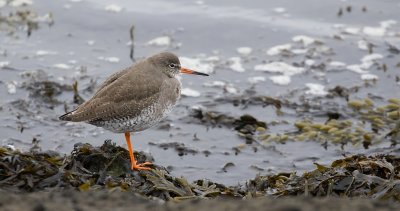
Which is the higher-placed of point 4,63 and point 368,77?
point 4,63

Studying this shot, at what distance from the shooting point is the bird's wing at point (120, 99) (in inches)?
217

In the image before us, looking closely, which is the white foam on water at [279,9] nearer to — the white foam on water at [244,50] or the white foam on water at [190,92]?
the white foam on water at [244,50]

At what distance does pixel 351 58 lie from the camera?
9.23 m

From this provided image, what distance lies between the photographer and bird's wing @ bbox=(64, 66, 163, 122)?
5.51 m

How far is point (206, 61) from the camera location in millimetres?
9070

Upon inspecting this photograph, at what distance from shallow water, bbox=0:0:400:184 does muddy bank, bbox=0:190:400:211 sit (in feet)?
11.2

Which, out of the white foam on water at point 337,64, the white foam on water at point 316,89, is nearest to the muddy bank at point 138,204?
the white foam on water at point 316,89

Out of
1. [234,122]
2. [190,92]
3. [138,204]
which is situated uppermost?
[138,204]

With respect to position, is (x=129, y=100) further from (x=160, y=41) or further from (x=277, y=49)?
(x=277, y=49)

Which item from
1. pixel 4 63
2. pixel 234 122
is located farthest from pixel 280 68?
pixel 4 63

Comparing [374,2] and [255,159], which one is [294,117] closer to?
[255,159]

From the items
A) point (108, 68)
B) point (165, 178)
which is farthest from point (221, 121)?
point (165, 178)

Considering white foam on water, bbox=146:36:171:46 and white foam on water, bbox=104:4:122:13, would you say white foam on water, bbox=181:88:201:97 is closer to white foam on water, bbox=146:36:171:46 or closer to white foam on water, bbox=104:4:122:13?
white foam on water, bbox=146:36:171:46

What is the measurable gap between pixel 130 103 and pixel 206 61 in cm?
362
